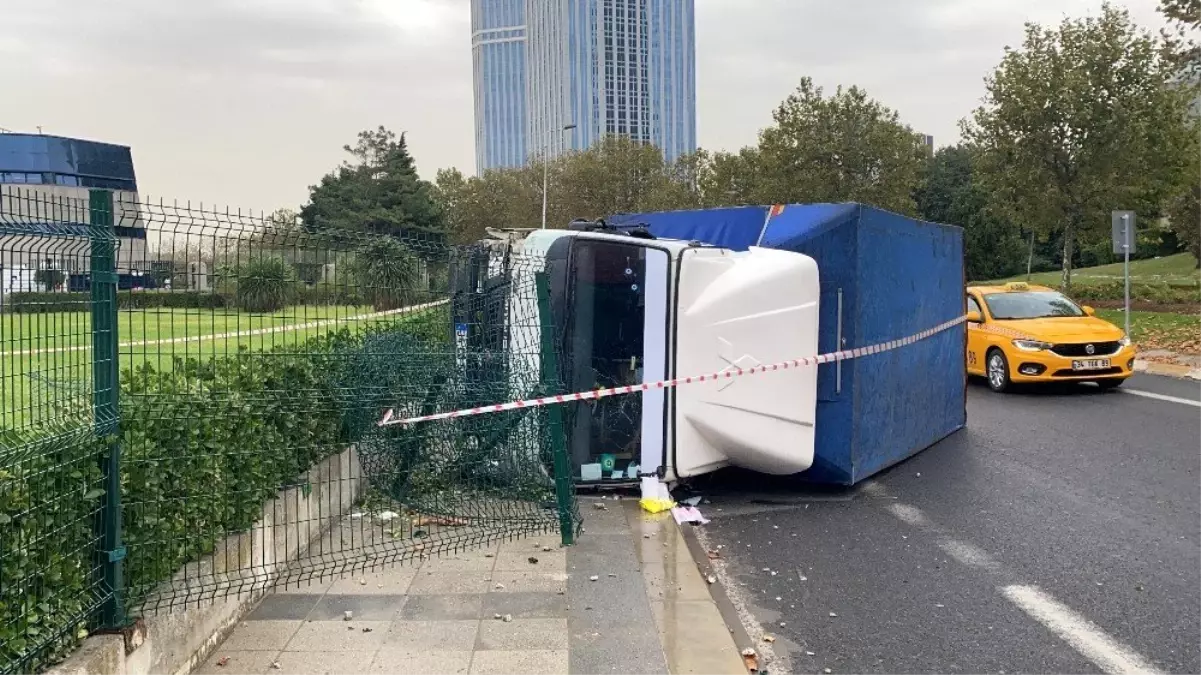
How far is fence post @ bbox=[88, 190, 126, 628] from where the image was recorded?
144 inches

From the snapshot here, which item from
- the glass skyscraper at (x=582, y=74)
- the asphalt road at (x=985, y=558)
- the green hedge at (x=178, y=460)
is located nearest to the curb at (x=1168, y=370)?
the asphalt road at (x=985, y=558)

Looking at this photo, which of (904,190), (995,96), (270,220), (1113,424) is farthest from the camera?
(904,190)

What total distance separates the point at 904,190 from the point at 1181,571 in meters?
30.5

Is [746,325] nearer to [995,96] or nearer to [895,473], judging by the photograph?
[895,473]

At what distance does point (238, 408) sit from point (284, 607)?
3.65ft

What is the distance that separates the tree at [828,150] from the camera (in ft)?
107

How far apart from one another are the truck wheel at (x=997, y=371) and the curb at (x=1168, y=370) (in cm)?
336

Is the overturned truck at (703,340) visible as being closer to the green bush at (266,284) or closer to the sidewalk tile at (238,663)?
the green bush at (266,284)

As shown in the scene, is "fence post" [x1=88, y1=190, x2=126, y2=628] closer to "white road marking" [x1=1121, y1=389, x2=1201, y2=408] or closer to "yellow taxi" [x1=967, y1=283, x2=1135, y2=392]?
"yellow taxi" [x1=967, y1=283, x2=1135, y2=392]

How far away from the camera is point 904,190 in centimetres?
3438

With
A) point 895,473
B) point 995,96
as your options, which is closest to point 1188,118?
point 995,96

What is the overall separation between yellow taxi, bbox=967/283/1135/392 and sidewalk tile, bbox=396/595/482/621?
10.1m

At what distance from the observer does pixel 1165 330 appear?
20.1 metres

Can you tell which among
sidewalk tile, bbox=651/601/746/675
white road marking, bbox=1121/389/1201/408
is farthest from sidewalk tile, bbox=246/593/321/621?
white road marking, bbox=1121/389/1201/408
